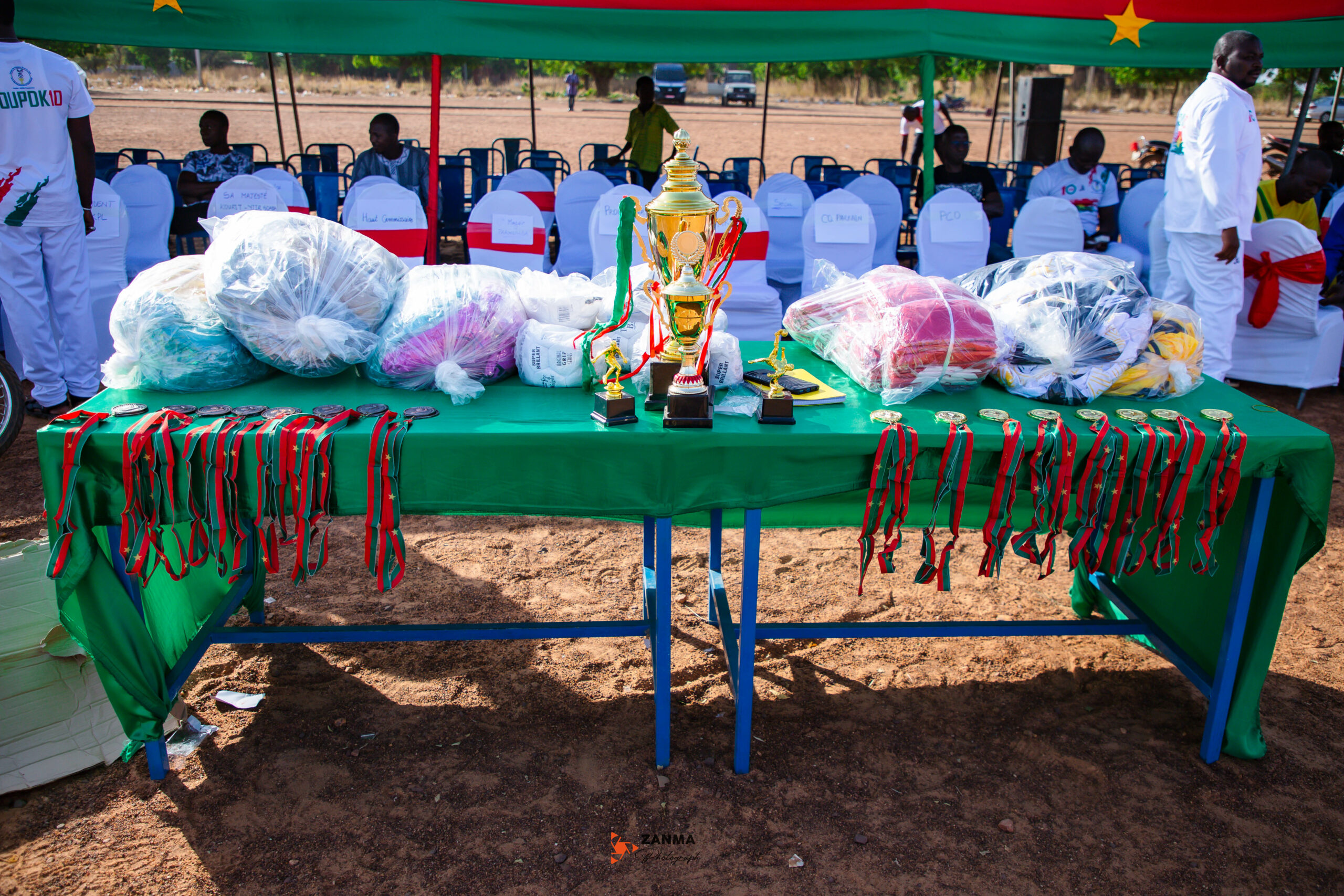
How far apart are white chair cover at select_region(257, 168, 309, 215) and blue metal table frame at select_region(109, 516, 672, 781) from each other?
3897 mm

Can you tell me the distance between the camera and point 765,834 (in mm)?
2172

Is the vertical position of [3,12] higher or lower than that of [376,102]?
lower

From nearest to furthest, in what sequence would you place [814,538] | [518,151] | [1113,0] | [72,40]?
[814,538]
[72,40]
[1113,0]
[518,151]

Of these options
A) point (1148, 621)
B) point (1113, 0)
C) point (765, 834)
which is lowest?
point (765, 834)

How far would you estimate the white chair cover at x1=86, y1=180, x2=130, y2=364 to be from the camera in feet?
16.3

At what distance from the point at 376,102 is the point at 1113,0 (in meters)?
22.2

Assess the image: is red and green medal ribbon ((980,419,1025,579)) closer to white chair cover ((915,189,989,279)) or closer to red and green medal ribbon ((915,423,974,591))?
red and green medal ribbon ((915,423,974,591))

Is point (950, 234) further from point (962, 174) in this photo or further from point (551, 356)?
point (551, 356)

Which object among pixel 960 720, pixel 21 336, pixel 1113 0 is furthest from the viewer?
pixel 1113 0

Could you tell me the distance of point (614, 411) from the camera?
216 cm

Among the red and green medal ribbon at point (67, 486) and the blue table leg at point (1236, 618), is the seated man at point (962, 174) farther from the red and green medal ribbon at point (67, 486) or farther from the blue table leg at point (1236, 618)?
the red and green medal ribbon at point (67, 486)

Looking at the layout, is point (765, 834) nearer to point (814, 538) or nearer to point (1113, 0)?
point (814, 538)

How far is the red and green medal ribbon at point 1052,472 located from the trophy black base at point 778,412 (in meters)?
0.60

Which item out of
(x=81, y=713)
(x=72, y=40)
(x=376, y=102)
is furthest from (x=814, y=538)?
(x=376, y=102)
